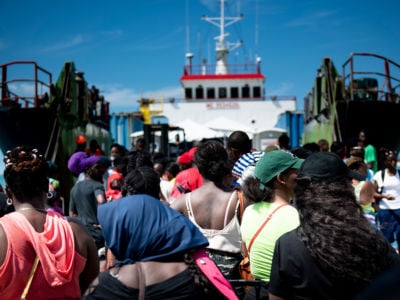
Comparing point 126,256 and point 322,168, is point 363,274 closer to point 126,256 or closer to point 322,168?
point 322,168

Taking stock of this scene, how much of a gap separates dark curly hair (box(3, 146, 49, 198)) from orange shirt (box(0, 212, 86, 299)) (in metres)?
0.16

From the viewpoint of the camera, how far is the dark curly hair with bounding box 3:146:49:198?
255 centimetres

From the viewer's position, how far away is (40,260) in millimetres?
2416

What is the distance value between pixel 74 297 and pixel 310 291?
1310 mm

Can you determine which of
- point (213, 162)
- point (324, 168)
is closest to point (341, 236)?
point (324, 168)

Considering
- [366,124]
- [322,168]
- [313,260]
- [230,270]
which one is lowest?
[230,270]

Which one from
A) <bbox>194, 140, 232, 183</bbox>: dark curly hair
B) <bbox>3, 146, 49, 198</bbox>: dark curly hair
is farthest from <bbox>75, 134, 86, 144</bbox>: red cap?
<bbox>3, 146, 49, 198</bbox>: dark curly hair

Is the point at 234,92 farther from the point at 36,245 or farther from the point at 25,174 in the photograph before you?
the point at 36,245

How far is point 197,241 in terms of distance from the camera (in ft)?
7.65

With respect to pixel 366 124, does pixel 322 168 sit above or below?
below

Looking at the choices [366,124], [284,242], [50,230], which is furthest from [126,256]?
[366,124]

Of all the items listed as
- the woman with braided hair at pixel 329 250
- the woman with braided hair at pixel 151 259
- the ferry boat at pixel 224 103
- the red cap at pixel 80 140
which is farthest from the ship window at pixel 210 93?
the woman with braided hair at pixel 329 250

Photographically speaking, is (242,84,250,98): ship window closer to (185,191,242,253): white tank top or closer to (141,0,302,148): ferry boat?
(141,0,302,148): ferry boat

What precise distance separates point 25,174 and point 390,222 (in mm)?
5748
